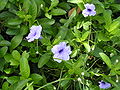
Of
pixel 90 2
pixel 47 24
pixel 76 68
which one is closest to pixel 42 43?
pixel 47 24

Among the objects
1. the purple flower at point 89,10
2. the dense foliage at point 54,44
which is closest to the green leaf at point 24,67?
the dense foliage at point 54,44

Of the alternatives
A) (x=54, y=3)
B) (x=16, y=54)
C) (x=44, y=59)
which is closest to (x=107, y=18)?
(x=54, y=3)

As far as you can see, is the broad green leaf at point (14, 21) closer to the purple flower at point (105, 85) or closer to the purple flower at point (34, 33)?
the purple flower at point (34, 33)

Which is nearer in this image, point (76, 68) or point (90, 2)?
point (76, 68)

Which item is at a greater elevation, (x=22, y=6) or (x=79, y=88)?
(x=22, y=6)

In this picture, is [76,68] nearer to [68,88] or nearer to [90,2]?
[68,88]

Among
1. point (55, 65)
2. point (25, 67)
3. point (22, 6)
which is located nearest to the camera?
point (25, 67)
